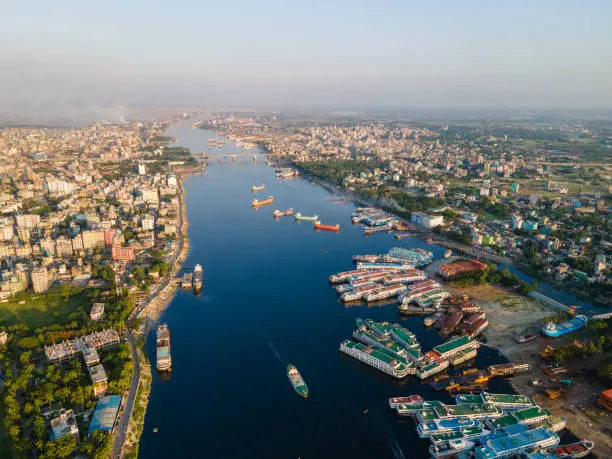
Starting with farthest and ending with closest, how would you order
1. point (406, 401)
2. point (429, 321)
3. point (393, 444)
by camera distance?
point (429, 321) < point (406, 401) < point (393, 444)

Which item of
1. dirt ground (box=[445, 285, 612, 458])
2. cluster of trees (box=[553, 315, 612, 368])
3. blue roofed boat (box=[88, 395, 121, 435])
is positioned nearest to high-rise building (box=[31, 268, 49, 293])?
blue roofed boat (box=[88, 395, 121, 435])

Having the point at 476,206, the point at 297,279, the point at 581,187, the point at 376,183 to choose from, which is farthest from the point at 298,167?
the point at 297,279

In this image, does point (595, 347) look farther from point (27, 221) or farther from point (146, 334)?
point (27, 221)

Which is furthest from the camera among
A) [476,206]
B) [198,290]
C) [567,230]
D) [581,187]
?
[581,187]

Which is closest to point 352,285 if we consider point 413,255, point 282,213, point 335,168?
point 413,255

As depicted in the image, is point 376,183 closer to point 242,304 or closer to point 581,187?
point 581,187

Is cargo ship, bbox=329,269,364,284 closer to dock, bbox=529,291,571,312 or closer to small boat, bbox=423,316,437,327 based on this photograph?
small boat, bbox=423,316,437,327
